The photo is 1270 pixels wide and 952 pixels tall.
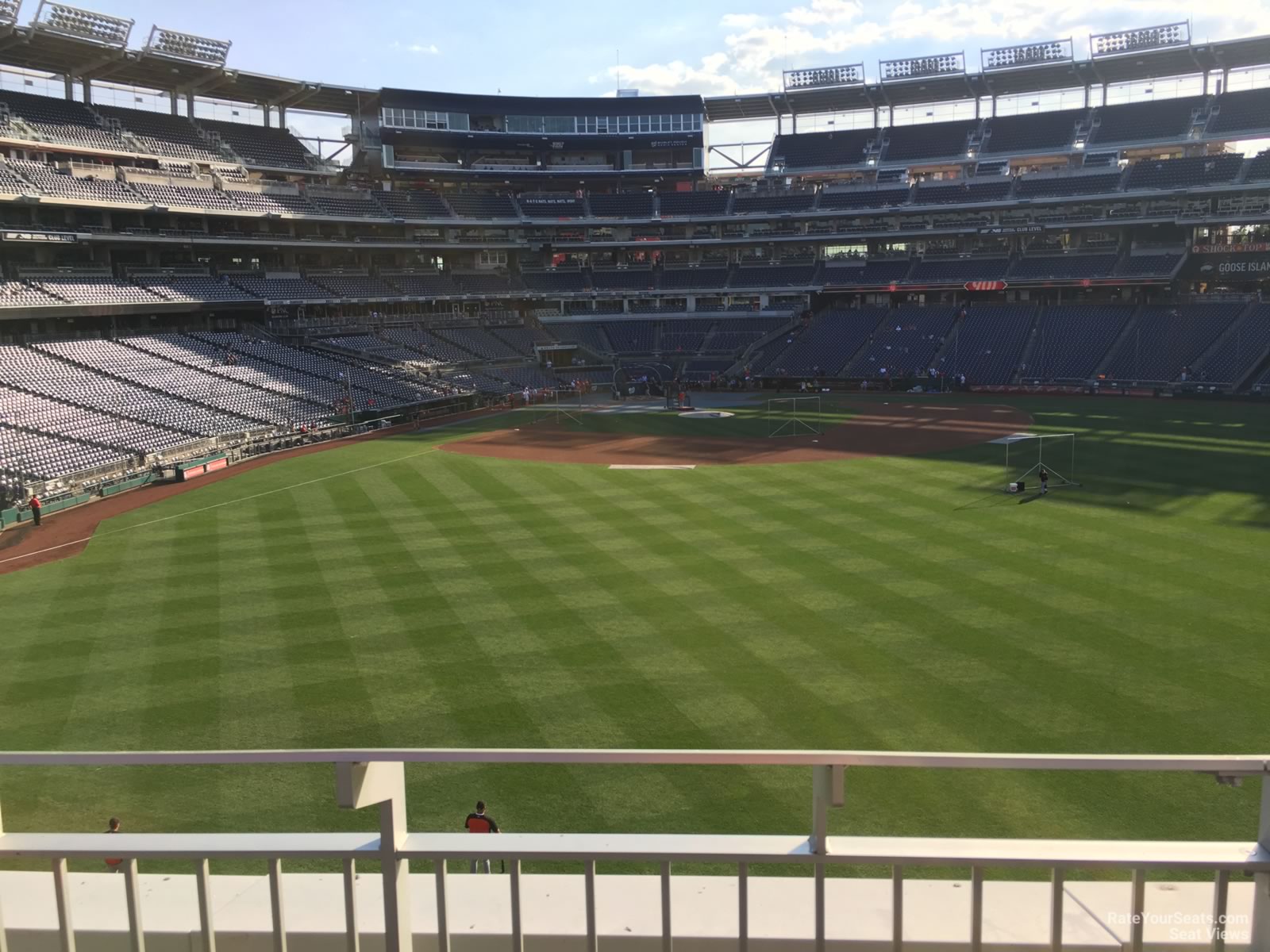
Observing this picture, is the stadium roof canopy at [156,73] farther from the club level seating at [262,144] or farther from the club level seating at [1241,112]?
the club level seating at [1241,112]

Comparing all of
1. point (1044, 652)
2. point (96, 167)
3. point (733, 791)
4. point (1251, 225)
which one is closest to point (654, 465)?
point (1044, 652)

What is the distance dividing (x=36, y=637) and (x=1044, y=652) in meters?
22.2

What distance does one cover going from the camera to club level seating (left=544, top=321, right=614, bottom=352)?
286 feet

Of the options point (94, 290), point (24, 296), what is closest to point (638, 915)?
point (24, 296)

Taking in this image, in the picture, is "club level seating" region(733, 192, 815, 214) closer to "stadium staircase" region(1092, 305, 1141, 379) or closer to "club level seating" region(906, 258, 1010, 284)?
"club level seating" region(906, 258, 1010, 284)

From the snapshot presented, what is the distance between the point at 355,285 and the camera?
254 feet

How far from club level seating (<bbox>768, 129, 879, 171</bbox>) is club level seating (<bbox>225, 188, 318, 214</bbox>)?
4611cm

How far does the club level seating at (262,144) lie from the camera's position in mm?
74250

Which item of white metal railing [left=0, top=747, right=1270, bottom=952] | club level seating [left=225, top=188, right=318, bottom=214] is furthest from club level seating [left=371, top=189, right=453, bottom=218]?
white metal railing [left=0, top=747, right=1270, bottom=952]

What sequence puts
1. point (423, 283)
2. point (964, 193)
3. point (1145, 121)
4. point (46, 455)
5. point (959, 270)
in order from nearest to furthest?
point (46, 455)
point (1145, 121)
point (964, 193)
point (959, 270)
point (423, 283)

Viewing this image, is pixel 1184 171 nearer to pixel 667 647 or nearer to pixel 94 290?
pixel 667 647

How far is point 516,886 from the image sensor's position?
11.4 ft

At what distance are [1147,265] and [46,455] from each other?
75.1 m

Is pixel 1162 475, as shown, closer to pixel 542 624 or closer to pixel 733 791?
pixel 542 624
